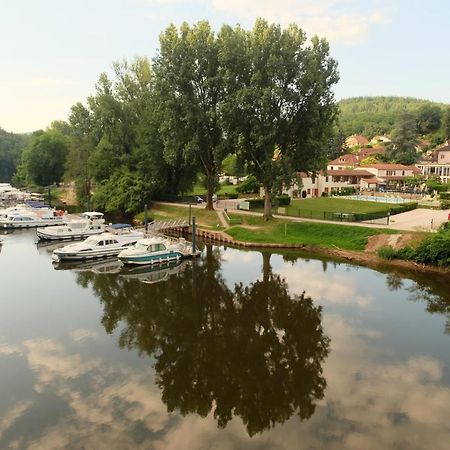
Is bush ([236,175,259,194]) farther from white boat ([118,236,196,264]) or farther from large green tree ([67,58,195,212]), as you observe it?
white boat ([118,236,196,264])

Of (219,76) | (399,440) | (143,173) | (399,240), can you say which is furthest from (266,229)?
(399,440)

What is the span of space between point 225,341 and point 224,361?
244cm

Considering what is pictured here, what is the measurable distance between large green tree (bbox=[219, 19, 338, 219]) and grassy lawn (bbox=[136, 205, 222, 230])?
10394 mm

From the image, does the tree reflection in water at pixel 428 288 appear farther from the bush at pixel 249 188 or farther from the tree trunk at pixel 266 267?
the bush at pixel 249 188

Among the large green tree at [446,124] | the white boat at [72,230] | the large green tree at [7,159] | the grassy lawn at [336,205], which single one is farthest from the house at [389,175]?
the large green tree at [7,159]

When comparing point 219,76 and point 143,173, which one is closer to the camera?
point 219,76

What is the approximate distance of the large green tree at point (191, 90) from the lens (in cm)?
5381

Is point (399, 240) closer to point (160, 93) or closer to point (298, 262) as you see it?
point (298, 262)

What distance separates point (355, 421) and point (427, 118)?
7025 inches

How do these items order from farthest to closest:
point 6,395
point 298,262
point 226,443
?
point 298,262 < point 6,395 < point 226,443

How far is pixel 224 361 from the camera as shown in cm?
2178

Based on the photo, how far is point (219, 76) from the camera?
51531mm

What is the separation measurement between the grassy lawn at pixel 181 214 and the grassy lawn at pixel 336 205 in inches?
451

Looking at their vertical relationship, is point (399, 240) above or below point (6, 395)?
above
